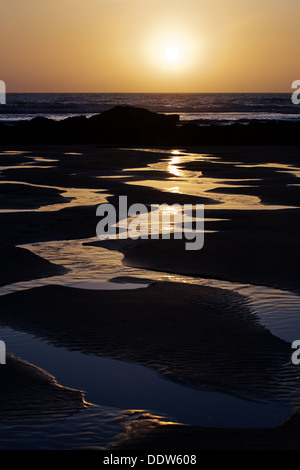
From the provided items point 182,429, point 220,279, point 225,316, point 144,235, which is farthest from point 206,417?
point 144,235

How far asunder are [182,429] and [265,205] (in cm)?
1046

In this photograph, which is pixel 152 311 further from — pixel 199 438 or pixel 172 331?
pixel 199 438

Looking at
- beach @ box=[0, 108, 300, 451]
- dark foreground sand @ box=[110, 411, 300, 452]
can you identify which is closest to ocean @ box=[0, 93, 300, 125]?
beach @ box=[0, 108, 300, 451]

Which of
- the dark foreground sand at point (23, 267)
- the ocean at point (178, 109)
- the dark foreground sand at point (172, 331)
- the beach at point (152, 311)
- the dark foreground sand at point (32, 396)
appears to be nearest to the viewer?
the beach at point (152, 311)

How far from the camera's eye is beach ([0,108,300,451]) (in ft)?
15.1

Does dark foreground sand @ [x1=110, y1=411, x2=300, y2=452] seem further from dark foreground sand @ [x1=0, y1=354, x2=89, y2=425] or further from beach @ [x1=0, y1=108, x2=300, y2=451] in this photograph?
dark foreground sand @ [x1=0, y1=354, x2=89, y2=425]

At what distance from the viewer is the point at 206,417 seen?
4730mm

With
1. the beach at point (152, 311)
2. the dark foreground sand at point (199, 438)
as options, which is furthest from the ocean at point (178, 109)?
the dark foreground sand at point (199, 438)

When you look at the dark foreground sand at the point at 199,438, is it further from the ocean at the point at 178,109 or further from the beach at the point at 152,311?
the ocean at the point at 178,109

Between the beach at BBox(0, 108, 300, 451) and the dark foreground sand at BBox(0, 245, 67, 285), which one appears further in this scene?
the dark foreground sand at BBox(0, 245, 67, 285)

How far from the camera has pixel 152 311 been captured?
7.19 metres

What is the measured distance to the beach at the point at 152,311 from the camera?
15.1 feet

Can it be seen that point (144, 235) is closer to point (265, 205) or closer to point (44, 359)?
point (265, 205)

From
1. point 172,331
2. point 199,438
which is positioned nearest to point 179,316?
point 172,331
